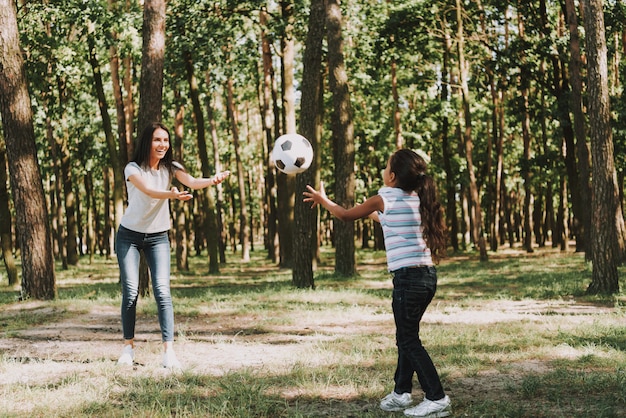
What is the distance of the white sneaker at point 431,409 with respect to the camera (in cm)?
457

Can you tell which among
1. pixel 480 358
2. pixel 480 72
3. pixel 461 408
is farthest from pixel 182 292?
pixel 480 72

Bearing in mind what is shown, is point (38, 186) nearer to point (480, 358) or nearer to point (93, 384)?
point (93, 384)

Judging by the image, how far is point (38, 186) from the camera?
39.8ft

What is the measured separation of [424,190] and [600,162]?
320 inches

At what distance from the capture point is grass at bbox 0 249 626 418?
192 inches

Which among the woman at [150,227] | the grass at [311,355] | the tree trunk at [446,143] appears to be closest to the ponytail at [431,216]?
the grass at [311,355]

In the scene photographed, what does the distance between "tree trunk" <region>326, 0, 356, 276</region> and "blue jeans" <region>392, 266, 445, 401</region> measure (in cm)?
1186

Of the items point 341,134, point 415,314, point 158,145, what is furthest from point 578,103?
point 415,314

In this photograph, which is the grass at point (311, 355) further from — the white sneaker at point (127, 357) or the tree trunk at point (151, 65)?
the tree trunk at point (151, 65)

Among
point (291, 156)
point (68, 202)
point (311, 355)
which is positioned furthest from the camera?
point (68, 202)

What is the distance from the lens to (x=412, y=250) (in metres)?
4.70

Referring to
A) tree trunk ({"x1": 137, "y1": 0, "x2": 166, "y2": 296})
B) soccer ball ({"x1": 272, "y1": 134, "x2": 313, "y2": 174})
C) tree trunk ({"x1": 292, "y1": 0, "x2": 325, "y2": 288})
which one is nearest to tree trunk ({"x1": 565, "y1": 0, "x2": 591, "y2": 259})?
tree trunk ({"x1": 292, "y1": 0, "x2": 325, "y2": 288})

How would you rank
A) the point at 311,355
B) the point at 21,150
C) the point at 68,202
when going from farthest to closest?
the point at 68,202, the point at 21,150, the point at 311,355

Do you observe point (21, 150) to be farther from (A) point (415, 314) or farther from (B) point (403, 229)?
(A) point (415, 314)
